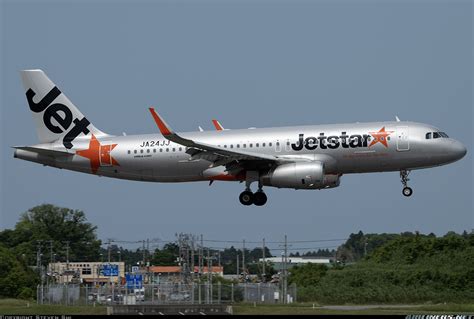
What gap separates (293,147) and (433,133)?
8187mm

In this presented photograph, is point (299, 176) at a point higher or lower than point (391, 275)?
higher

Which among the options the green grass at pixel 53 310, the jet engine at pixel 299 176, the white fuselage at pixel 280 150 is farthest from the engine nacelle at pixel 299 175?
the green grass at pixel 53 310

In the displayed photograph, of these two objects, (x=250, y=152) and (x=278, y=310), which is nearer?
(x=278, y=310)

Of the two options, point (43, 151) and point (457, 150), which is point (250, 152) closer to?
point (457, 150)

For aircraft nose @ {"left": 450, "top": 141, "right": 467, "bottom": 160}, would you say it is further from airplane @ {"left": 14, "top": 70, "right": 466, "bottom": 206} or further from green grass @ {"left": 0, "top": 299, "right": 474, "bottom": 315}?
green grass @ {"left": 0, "top": 299, "right": 474, "bottom": 315}

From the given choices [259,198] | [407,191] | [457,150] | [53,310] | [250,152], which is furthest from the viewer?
[259,198]

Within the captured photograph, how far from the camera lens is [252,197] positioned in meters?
68.1

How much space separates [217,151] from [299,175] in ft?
16.2

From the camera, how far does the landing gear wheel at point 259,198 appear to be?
2672 inches

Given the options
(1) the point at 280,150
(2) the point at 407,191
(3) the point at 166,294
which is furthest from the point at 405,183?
(3) the point at 166,294

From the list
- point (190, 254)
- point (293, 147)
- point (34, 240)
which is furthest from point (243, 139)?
point (34, 240)

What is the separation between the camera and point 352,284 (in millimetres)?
74875

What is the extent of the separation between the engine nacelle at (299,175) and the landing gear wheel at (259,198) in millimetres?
2555

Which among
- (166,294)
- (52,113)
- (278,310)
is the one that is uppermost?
(52,113)
